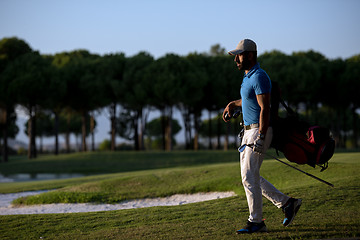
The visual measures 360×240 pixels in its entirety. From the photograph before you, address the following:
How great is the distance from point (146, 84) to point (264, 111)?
138 feet

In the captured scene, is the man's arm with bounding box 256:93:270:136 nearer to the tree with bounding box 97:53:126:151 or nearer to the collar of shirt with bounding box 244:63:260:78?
the collar of shirt with bounding box 244:63:260:78

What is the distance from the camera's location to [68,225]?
835 cm

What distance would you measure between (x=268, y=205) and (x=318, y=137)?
3159 mm

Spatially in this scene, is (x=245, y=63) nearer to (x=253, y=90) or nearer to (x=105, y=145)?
(x=253, y=90)

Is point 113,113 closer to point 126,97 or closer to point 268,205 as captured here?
point 126,97

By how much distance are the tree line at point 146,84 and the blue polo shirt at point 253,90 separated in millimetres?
38839

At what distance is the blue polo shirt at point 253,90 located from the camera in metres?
5.87

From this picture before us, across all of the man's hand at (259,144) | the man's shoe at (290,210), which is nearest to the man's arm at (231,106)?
the man's hand at (259,144)

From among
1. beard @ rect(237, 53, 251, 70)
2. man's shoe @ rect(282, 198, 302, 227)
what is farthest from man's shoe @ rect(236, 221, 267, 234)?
beard @ rect(237, 53, 251, 70)

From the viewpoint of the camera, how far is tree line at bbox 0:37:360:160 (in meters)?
45.9

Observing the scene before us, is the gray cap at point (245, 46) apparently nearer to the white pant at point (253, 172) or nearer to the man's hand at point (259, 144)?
the white pant at point (253, 172)

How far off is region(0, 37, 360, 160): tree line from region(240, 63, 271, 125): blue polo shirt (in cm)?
3884

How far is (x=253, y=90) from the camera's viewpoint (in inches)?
237

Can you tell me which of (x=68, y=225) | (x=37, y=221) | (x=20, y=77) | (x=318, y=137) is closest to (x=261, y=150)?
(x=318, y=137)
